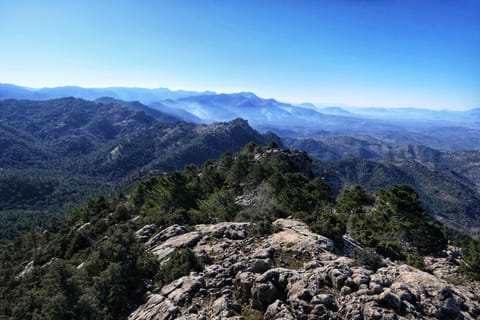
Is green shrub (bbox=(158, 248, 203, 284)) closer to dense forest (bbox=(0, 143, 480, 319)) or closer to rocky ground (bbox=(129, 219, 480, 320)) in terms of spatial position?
dense forest (bbox=(0, 143, 480, 319))

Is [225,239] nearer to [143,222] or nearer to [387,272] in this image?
[387,272]

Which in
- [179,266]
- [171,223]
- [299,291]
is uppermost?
[299,291]

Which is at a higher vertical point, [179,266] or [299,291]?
[299,291]

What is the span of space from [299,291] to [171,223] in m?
20.7

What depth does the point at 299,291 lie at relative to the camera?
691 inches

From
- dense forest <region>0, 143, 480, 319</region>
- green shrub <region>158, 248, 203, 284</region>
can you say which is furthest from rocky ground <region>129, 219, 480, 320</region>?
dense forest <region>0, 143, 480, 319</region>

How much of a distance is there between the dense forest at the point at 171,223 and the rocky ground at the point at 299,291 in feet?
6.94

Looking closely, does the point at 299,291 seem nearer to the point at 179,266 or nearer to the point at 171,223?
the point at 179,266

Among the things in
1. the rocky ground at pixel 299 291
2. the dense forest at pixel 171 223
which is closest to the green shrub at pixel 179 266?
the dense forest at pixel 171 223

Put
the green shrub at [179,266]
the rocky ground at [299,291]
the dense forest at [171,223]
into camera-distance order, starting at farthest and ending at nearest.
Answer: the dense forest at [171,223] < the green shrub at [179,266] < the rocky ground at [299,291]

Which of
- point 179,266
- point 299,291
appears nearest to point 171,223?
point 179,266

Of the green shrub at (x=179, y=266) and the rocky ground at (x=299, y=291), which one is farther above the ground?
the rocky ground at (x=299, y=291)

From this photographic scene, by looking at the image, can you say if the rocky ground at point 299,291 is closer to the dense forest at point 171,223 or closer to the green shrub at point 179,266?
the green shrub at point 179,266

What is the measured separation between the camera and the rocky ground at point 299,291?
A: 16.4 meters
